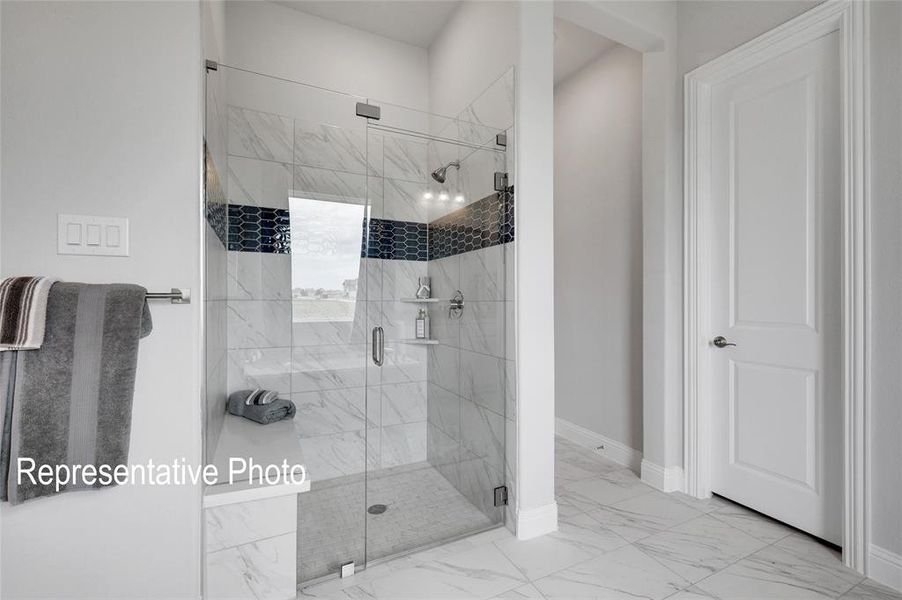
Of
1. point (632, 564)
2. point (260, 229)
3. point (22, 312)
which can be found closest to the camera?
point (22, 312)

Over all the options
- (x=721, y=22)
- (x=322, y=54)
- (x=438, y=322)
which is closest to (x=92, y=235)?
(x=438, y=322)

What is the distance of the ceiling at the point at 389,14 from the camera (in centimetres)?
261

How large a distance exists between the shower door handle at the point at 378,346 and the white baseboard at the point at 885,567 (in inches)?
82.3

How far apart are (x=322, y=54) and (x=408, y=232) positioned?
1.58 m

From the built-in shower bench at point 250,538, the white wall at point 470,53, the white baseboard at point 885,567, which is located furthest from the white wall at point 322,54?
the white baseboard at point 885,567

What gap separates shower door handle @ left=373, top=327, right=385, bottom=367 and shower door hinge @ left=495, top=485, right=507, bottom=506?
0.84 meters

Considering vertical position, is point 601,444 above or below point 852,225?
below

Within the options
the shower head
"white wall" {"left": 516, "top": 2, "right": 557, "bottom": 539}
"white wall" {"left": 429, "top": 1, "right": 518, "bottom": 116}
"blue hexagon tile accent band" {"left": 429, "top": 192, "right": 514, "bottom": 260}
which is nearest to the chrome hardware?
"blue hexagon tile accent band" {"left": 429, "top": 192, "right": 514, "bottom": 260}

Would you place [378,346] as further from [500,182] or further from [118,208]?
[118,208]

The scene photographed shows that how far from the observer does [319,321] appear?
76.0 inches

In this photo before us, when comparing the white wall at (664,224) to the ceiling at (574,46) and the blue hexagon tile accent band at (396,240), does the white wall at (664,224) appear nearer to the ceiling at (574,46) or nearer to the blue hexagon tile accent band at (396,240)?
the ceiling at (574,46)

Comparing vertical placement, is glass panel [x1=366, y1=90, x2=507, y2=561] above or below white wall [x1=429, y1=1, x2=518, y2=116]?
below

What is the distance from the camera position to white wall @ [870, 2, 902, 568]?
155 centimetres

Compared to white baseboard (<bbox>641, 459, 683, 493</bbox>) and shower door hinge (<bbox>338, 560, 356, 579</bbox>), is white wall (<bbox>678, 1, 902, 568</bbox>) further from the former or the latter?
shower door hinge (<bbox>338, 560, 356, 579</bbox>)
